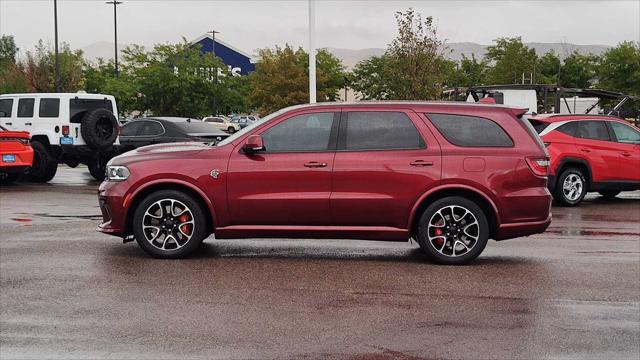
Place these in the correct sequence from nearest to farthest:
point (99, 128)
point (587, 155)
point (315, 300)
Answer: 1. point (315, 300)
2. point (587, 155)
3. point (99, 128)

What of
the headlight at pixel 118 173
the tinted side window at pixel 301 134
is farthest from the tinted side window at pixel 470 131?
the headlight at pixel 118 173

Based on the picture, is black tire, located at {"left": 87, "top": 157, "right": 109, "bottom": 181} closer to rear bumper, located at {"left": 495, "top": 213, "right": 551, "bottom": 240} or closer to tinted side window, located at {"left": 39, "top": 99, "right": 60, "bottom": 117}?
tinted side window, located at {"left": 39, "top": 99, "right": 60, "bottom": 117}

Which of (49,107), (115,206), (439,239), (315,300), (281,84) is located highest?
(281,84)

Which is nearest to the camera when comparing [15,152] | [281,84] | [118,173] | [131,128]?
[118,173]

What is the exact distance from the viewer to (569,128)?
1499cm

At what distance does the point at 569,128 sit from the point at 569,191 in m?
1.17

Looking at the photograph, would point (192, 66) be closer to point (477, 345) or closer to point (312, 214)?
point (312, 214)

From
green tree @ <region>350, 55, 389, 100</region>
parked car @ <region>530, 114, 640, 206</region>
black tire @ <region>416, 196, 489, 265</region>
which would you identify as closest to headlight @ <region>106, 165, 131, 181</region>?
black tire @ <region>416, 196, 489, 265</region>

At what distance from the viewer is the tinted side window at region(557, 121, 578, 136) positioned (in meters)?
15.0

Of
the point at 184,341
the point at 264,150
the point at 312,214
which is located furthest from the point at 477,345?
the point at 264,150

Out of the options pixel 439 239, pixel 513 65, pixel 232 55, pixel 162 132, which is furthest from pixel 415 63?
pixel 232 55

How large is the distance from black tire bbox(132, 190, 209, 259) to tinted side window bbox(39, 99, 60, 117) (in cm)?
1101

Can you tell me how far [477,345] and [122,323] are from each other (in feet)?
8.84

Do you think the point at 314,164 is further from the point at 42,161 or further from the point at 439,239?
the point at 42,161
